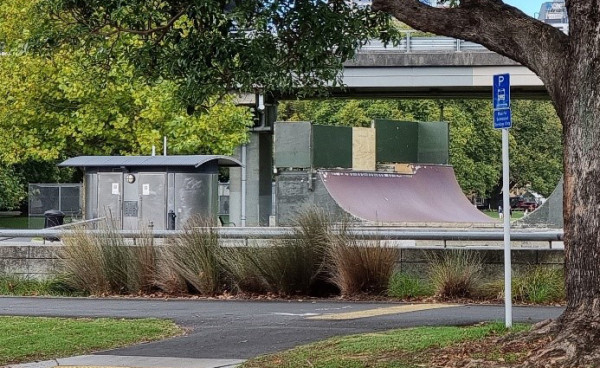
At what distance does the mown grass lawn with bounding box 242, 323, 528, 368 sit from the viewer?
8367 mm

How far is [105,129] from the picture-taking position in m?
34.8

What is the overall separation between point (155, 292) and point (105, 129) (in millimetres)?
18720

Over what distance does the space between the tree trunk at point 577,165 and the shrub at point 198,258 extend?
27.7ft

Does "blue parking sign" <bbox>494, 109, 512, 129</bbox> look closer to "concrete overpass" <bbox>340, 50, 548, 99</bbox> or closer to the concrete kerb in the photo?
the concrete kerb

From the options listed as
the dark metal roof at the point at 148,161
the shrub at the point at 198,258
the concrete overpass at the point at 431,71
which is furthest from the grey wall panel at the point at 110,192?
the concrete overpass at the point at 431,71

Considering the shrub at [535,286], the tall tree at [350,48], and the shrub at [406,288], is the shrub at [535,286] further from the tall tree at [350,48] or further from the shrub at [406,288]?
the tall tree at [350,48]

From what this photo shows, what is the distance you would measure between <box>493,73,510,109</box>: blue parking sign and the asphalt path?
2835 mm

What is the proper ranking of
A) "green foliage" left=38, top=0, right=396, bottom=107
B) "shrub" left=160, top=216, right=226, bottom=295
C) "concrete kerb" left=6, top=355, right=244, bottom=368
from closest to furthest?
"concrete kerb" left=6, top=355, right=244, bottom=368
"green foliage" left=38, top=0, right=396, bottom=107
"shrub" left=160, top=216, right=226, bottom=295

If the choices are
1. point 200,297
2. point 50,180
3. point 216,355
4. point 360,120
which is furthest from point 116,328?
point 360,120

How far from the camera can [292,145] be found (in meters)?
32.0

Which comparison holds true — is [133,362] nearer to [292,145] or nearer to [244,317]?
[244,317]

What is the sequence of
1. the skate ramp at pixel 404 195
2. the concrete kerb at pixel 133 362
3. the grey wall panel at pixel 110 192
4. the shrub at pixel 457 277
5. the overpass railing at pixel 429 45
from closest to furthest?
the concrete kerb at pixel 133 362
the shrub at pixel 457 277
the grey wall panel at pixel 110 192
the skate ramp at pixel 404 195
the overpass railing at pixel 429 45

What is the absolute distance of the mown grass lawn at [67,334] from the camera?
10281 millimetres

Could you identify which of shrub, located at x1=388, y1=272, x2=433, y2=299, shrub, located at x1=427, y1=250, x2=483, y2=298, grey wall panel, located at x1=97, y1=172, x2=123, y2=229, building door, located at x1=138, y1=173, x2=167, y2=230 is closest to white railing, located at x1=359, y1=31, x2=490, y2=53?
building door, located at x1=138, y1=173, x2=167, y2=230
